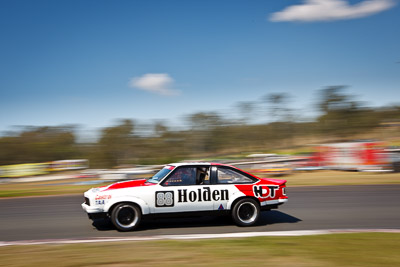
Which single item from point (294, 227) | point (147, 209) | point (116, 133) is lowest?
point (294, 227)

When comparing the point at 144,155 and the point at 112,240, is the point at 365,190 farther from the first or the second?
the point at 144,155

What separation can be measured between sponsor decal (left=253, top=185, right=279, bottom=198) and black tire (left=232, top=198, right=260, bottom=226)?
7.7 inches

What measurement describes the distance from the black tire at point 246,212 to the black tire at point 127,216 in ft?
7.07

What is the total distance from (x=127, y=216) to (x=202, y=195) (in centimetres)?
169

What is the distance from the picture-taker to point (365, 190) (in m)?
15.2

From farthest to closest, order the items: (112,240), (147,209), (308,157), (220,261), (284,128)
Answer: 1. (284,128)
2. (308,157)
3. (147,209)
4. (112,240)
5. (220,261)

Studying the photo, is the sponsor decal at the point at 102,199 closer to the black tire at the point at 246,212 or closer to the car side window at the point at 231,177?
the car side window at the point at 231,177

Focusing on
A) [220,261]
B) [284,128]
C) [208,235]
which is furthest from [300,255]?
[284,128]

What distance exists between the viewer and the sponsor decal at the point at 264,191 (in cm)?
832

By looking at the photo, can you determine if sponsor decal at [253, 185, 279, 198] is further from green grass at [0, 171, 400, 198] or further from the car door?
green grass at [0, 171, 400, 198]

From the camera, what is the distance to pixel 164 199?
26.0 feet

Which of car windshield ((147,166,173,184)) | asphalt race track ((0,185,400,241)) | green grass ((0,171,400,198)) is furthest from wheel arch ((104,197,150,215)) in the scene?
green grass ((0,171,400,198))

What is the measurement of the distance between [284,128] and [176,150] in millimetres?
16658

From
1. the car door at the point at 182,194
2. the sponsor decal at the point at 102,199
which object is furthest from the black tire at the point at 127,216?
the car door at the point at 182,194
